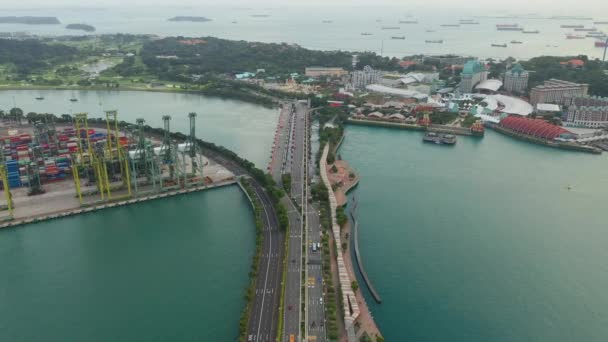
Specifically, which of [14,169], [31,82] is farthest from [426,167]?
[31,82]

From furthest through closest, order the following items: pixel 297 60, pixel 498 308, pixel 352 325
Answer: pixel 297 60, pixel 498 308, pixel 352 325

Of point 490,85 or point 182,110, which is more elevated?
point 490,85

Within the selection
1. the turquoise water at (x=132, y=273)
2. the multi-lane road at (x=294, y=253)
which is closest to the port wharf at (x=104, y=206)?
the turquoise water at (x=132, y=273)

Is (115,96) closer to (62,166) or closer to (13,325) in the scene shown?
(62,166)

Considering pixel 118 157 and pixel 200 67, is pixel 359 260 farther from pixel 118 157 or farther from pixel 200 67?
pixel 200 67

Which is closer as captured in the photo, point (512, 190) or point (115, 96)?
point (512, 190)

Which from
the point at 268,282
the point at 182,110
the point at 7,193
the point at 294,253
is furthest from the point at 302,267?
the point at 182,110

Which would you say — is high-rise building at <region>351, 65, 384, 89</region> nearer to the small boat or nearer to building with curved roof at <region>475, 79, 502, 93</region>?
building with curved roof at <region>475, 79, 502, 93</region>
